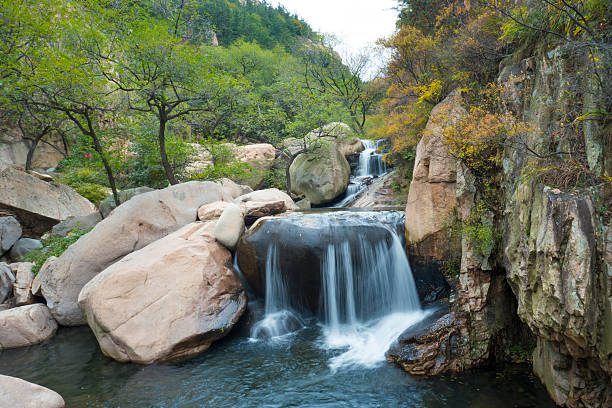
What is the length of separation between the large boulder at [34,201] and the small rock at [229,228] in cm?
768

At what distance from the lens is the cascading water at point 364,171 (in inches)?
579

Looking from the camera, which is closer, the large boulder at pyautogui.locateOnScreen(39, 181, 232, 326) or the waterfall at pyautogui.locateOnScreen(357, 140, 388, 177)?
the large boulder at pyautogui.locateOnScreen(39, 181, 232, 326)

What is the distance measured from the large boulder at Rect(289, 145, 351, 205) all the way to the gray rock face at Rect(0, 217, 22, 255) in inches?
411

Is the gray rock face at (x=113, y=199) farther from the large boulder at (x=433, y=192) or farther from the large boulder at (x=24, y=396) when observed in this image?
the large boulder at (x=433, y=192)

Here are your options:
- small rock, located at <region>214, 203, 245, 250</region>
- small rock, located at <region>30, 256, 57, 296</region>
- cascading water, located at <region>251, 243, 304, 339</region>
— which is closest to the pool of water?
cascading water, located at <region>251, 243, 304, 339</region>

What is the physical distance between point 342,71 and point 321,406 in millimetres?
27097

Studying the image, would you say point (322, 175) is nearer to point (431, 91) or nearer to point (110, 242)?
point (431, 91)

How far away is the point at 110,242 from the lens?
7883 mm

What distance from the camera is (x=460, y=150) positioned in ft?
17.9

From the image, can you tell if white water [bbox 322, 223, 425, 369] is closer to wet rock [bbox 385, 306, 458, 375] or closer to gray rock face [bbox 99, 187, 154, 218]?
wet rock [bbox 385, 306, 458, 375]

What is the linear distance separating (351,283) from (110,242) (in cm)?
585

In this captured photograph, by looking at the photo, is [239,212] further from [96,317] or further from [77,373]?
[77,373]

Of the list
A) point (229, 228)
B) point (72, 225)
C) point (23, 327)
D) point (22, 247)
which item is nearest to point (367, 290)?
point (229, 228)

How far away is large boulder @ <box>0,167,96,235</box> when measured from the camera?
10.9 m
